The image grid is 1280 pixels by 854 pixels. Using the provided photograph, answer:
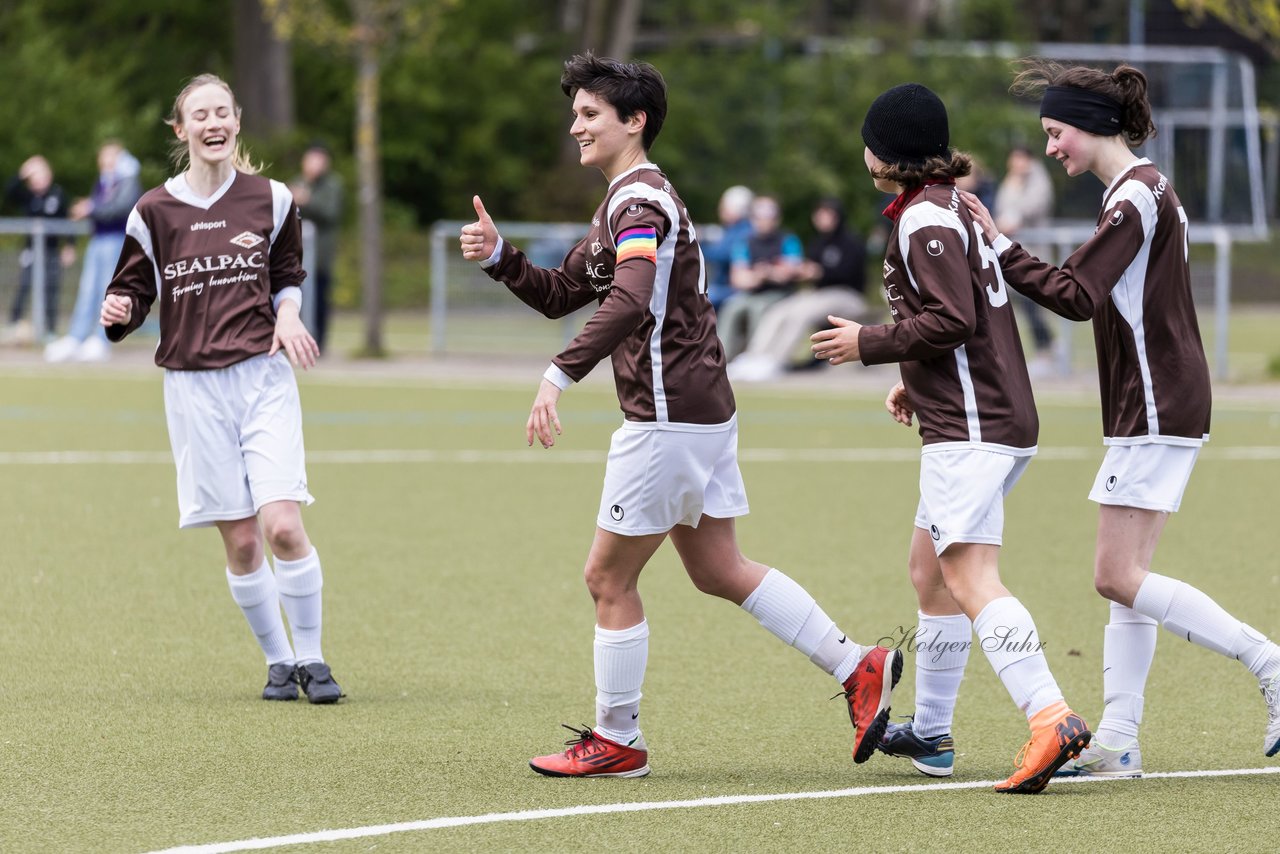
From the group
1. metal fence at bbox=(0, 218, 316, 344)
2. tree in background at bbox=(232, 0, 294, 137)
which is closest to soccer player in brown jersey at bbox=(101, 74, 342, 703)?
metal fence at bbox=(0, 218, 316, 344)

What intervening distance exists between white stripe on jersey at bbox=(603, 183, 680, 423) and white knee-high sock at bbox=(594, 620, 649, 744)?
2.09 feet

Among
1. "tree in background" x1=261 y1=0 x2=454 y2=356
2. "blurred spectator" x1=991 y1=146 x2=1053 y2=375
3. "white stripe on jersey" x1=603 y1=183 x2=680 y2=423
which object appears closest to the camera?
"white stripe on jersey" x1=603 y1=183 x2=680 y2=423

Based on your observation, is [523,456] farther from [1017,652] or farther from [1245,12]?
[1245,12]

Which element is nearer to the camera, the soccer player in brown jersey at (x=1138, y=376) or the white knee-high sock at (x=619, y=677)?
the soccer player in brown jersey at (x=1138, y=376)

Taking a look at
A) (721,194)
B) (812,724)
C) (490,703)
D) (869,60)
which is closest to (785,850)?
(812,724)

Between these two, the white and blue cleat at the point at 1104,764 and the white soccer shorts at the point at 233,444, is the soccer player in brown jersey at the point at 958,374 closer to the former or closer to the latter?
the white and blue cleat at the point at 1104,764

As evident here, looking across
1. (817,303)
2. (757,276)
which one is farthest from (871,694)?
(757,276)

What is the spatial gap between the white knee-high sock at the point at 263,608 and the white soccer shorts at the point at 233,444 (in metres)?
0.21

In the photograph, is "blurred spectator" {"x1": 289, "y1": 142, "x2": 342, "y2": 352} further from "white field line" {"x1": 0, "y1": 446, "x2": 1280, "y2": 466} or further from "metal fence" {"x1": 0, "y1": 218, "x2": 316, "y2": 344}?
"white field line" {"x1": 0, "y1": 446, "x2": 1280, "y2": 466}

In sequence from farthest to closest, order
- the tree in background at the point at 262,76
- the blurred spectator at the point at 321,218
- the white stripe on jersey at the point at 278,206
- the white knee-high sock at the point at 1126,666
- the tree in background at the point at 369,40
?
the tree in background at the point at 262,76 → the tree in background at the point at 369,40 → the blurred spectator at the point at 321,218 → the white stripe on jersey at the point at 278,206 → the white knee-high sock at the point at 1126,666

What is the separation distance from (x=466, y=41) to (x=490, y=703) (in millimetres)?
33906

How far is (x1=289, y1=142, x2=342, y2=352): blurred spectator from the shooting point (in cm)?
2016

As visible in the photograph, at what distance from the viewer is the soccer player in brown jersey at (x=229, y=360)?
6.43m

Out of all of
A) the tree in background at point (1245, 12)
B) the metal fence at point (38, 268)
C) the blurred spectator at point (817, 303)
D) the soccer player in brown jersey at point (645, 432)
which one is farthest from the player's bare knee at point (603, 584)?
the metal fence at point (38, 268)
